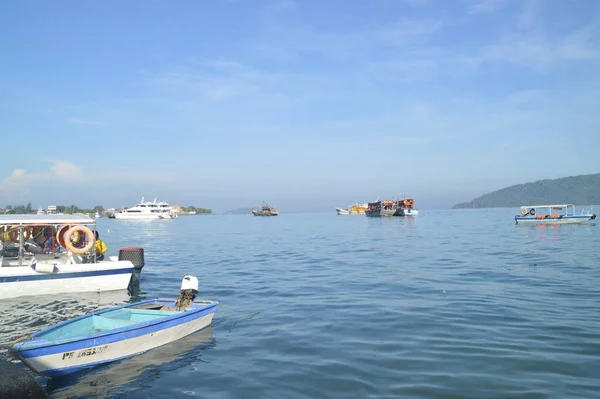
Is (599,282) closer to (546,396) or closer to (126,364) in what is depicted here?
(546,396)

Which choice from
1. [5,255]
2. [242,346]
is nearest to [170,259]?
[5,255]

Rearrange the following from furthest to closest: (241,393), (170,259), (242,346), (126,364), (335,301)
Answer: (170,259) < (335,301) < (242,346) < (126,364) < (241,393)

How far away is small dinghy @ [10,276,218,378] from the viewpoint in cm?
922

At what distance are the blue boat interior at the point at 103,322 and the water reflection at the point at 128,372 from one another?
2.88 ft

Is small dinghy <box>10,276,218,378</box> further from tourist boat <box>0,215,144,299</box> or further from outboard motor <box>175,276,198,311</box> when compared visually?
tourist boat <box>0,215,144,299</box>

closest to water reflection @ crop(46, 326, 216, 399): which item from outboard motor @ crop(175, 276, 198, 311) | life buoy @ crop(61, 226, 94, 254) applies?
outboard motor @ crop(175, 276, 198, 311)

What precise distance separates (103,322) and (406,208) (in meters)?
116

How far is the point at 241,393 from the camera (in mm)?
8906

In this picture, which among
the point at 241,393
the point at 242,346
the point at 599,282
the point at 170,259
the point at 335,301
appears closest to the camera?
the point at 241,393

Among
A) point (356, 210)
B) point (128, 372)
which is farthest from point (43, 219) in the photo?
point (356, 210)

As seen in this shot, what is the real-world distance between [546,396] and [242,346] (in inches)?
283

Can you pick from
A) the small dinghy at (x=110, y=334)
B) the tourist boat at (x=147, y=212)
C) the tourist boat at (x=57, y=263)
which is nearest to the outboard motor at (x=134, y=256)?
the tourist boat at (x=57, y=263)

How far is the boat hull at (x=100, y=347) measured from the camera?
912 centimetres

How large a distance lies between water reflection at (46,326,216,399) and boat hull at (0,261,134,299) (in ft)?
27.6
